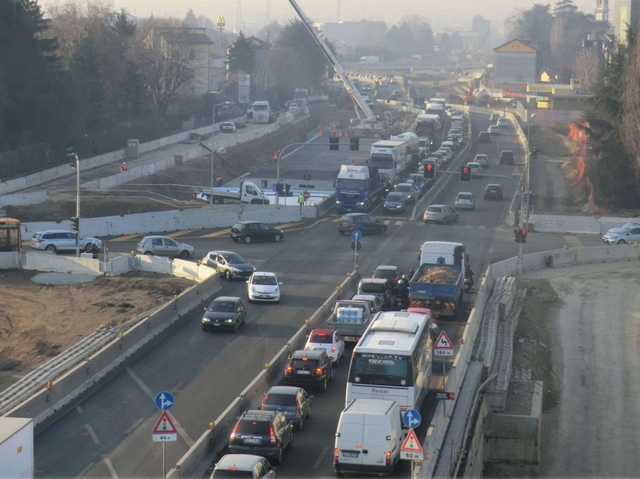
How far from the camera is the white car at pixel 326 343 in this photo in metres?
30.3

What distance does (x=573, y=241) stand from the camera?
5694 cm

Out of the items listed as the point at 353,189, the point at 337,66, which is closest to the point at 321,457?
the point at 353,189

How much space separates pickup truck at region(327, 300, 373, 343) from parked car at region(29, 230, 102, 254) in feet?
60.4

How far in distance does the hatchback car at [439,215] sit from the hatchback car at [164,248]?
16.7m

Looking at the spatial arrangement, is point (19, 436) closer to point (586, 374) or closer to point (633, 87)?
point (586, 374)

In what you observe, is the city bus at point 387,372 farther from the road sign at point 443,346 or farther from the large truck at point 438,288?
the large truck at point 438,288

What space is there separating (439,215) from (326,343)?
29.4 m

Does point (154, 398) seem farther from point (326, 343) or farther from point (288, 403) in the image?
point (326, 343)

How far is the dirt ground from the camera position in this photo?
34656mm

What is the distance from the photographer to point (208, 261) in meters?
43.9

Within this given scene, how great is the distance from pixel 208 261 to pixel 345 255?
7599mm

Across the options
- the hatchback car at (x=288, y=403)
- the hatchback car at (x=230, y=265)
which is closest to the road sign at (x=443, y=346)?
the hatchback car at (x=288, y=403)

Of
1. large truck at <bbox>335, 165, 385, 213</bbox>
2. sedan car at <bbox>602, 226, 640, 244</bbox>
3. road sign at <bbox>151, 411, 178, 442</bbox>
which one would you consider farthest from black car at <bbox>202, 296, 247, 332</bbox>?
sedan car at <bbox>602, 226, 640, 244</bbox>

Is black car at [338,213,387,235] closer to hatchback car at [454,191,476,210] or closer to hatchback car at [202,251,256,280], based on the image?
hatchback car at [454,191,476,210]
